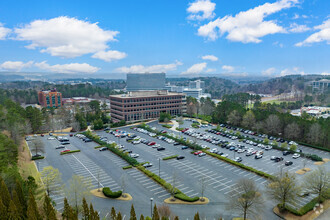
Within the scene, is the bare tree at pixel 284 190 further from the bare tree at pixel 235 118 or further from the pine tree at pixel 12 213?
the bare tree at pixel 235 118

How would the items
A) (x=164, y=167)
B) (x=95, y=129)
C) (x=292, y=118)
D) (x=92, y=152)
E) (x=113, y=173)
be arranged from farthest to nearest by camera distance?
(x=95, y=129), (x=292, y=118), (x=92, y=152), (x=164, y=167), (x=113, y=173)

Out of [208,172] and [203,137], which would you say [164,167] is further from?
[203,137]

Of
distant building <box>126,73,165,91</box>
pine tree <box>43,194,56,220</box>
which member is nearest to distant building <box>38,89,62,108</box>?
distant building <box>126,73,165,91</box>

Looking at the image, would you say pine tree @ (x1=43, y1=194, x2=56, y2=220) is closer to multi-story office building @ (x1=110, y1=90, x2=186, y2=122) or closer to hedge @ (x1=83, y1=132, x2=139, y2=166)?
hedge @ (x1=83, y1=132, x2=139, y2=166)

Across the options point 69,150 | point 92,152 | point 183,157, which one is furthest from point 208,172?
→ point 69,150

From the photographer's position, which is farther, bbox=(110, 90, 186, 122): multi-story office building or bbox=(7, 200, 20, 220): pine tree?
bbox=(110, 90, 186, 122): multi-story office building

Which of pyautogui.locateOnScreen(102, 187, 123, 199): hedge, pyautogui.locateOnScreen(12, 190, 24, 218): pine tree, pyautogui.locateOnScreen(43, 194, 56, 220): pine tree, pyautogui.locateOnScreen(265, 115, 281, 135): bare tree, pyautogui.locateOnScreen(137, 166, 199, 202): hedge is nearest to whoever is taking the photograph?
pyautogui.locateOnScreen(43, 194, 56, 220): pine tree
